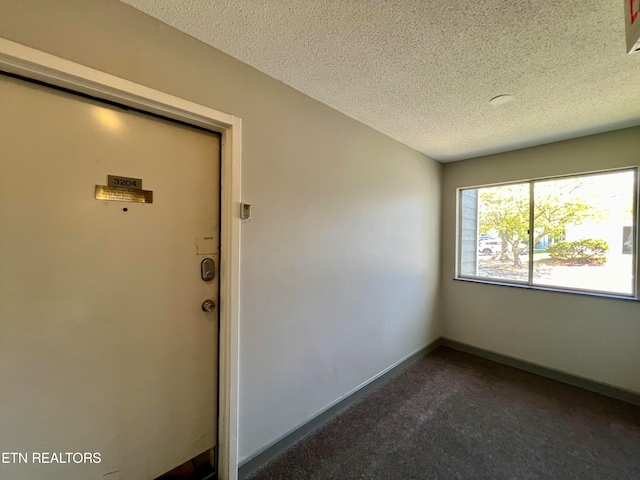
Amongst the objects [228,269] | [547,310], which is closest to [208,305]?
[228,269]

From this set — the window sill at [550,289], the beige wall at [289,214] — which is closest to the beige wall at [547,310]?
the window sill at [550,289]

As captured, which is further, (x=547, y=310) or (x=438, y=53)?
(x=547, y=310)

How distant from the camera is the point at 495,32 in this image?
1.20 m

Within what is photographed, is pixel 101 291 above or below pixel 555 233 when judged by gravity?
below

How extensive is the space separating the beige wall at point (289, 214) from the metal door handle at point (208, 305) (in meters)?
0.17

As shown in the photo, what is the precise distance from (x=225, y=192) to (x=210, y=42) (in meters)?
0.79

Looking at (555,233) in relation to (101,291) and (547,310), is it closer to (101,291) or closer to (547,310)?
(547,310)

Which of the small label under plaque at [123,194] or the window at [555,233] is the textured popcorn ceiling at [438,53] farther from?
the small label under plaque at [123,194]

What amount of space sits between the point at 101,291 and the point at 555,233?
3844 mm

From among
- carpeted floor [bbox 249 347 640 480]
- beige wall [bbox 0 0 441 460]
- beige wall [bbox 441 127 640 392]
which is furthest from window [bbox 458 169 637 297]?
beige wall [bbox 0 0 441 460]

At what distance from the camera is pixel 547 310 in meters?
2.57

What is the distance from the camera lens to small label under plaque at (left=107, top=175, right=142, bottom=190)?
1109mm

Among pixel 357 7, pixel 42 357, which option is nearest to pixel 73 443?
pixel 42 357

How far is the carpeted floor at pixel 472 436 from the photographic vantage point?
4.96 feet
